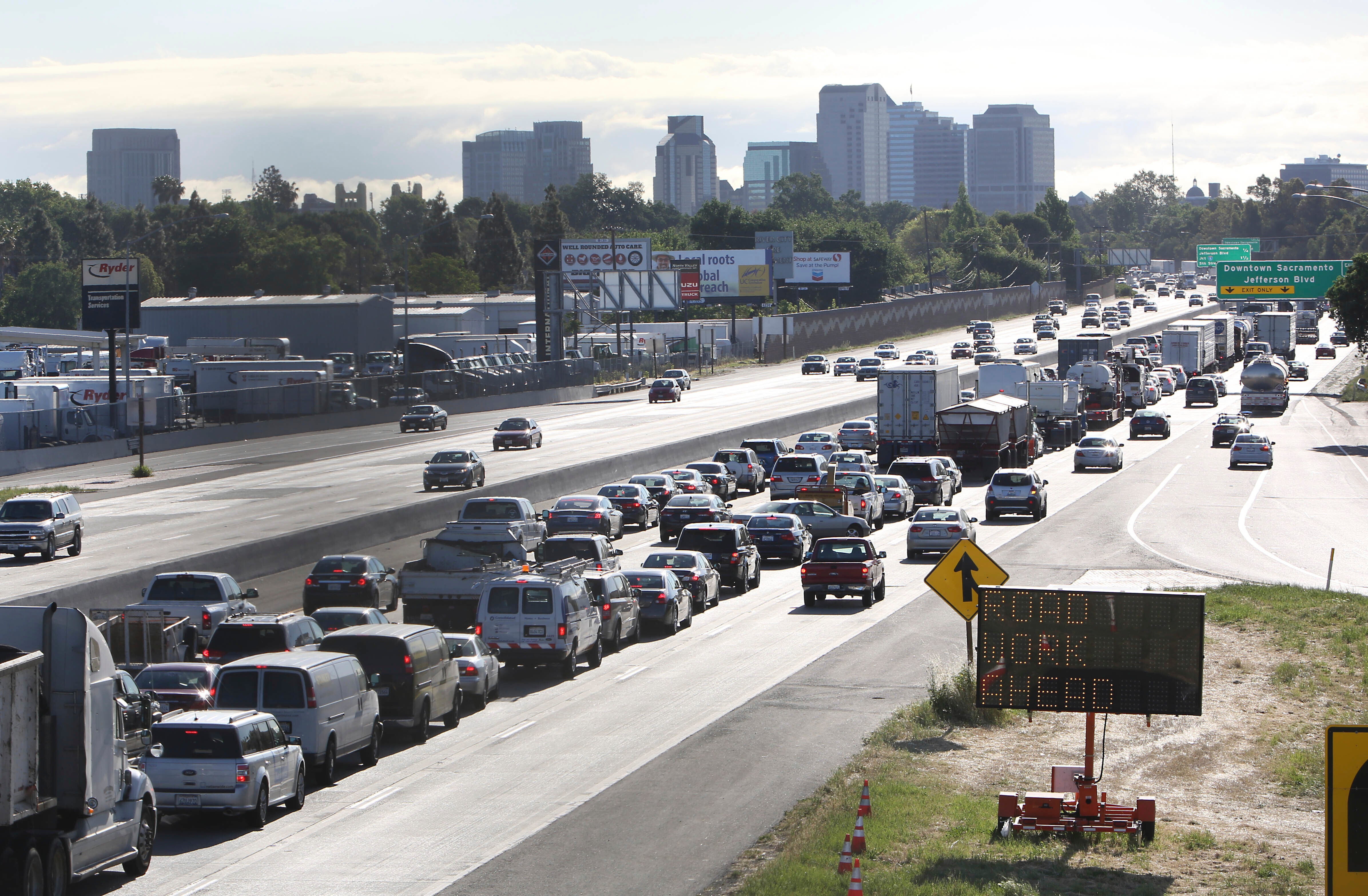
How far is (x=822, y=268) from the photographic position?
607 feet

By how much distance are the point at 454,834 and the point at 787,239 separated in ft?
557

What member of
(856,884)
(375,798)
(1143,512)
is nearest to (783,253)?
(1143,512)

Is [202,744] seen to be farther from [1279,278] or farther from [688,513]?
[1279,278]

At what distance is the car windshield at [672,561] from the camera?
110 feet

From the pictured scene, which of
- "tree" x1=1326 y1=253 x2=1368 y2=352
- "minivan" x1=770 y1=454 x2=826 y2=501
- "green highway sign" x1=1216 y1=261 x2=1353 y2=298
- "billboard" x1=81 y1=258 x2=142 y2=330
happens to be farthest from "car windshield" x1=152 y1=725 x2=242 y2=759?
"green highway sign" x1=1216 y1=261 x2=1353 y2=298

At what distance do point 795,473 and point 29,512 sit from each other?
2333cm

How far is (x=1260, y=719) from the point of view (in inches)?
880

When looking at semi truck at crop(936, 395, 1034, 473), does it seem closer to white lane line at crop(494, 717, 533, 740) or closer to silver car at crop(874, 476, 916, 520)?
silver car at crop(874, 476, 916, 520)

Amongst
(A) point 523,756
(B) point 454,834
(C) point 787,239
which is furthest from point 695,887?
(C) point 787,239

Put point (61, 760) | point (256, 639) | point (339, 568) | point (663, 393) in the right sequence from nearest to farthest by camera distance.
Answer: point (61, 760), point (256, 639), point (339, 568), point (663, 393)

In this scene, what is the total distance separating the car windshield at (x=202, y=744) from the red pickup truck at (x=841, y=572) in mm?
17831

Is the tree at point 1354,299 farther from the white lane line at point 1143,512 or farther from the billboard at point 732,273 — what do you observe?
the billboard at point 732,273

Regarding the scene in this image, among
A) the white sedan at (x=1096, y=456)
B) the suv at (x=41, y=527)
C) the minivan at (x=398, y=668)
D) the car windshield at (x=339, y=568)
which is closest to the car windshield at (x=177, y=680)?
the minivan at (x=398, y=668)

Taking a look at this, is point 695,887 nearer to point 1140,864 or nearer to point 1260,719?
point 1140,864
